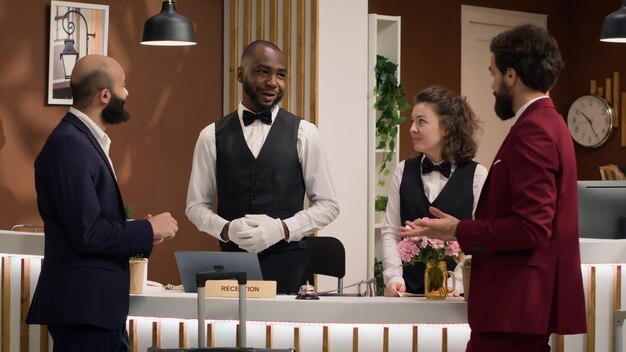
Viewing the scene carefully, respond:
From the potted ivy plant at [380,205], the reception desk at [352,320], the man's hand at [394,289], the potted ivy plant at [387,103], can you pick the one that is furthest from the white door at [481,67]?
the man's hand at [394,289]

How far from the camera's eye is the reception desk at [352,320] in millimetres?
3539

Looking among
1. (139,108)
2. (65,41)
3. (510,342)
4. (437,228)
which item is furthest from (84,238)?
(139,108)

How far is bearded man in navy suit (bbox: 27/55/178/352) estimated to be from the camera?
3.31 meters

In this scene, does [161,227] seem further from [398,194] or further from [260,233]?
[398,194]

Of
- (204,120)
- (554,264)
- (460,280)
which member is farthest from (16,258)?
(204,120)

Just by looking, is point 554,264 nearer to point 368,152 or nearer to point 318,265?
point 318,265

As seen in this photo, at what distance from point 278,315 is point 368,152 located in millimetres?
3015

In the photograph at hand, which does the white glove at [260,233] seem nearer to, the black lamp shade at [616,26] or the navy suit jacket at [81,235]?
the navy suit jacket at [81,235]

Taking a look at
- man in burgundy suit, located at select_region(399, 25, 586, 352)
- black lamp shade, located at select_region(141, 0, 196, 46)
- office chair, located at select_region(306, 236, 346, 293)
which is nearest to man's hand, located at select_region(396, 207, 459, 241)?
man in burgundy suit, located at select_region(399, 25, 586, 352)

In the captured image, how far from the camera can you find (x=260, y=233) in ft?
13.3

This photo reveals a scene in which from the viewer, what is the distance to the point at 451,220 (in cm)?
324

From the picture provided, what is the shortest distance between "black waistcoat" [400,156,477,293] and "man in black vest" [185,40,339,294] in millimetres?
337

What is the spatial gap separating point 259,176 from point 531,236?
1.54 meters

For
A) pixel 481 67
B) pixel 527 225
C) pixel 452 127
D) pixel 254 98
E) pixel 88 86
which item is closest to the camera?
pixel 527 225
